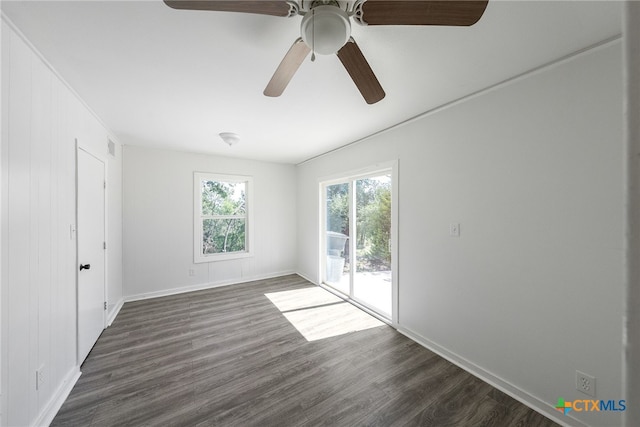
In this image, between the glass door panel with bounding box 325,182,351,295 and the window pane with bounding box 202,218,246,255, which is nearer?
the glass door panel with bounding box 325,182,351,295

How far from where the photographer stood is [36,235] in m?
1.60

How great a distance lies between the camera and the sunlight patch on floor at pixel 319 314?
2857mm

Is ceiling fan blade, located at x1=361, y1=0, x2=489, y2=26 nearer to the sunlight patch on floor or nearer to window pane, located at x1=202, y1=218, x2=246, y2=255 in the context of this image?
the sunlight patch on floor

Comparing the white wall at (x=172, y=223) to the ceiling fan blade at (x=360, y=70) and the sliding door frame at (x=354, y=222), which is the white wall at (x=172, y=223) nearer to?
the sliding door frame at (x=354, y=222)

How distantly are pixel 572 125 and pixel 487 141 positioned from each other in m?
0.51

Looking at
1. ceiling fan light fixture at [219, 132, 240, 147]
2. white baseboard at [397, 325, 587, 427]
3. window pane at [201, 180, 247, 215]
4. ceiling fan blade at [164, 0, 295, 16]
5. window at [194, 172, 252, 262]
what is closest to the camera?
ceiling fan blade at [164, 0, 295, 16]

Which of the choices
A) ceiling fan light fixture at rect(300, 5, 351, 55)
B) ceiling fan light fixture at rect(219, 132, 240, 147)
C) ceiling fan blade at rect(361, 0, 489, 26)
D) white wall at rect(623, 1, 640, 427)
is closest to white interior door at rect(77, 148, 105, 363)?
ceiling fan light fixture at rect(219, 132, 240, 147)

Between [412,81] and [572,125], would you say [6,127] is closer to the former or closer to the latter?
[412,81]

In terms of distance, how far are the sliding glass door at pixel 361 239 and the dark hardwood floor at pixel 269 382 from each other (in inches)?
26.0

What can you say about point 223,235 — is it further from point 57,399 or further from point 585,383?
point 585,383

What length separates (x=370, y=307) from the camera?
11.1ft

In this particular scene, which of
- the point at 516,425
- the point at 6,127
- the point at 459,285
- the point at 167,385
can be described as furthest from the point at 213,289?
the point at 516,425

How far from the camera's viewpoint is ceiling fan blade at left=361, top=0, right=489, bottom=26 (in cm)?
108

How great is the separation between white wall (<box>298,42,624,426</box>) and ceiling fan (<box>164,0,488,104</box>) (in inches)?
43.4
